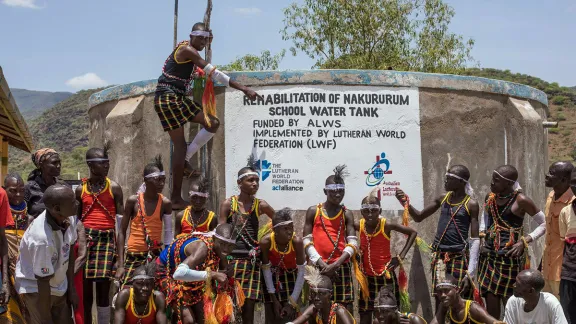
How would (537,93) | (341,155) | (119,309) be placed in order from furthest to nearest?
(537,93) → (341,155) → (119,309)

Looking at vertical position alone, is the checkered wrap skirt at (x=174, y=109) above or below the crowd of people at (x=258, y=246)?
above

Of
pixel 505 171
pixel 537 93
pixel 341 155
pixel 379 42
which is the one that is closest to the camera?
pixel 505 171

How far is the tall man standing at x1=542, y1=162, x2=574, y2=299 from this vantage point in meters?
7.24

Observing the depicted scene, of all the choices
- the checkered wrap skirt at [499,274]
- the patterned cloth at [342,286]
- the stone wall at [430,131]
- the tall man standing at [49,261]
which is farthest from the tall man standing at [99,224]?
the checkered wrap skirt at [499,274]

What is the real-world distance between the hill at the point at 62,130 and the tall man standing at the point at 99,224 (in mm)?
37322

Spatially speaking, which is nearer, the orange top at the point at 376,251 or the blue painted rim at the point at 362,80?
the orange top at the point at 376,251

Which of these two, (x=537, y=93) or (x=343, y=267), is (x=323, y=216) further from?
(x=537, y=93)

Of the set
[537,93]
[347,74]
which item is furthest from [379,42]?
[347,74]

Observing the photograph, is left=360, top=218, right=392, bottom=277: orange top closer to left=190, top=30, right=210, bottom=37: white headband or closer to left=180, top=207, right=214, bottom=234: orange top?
left=180, top=207, right=214, bottom=234: orange top

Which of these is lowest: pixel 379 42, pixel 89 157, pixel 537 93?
pixel 89 157

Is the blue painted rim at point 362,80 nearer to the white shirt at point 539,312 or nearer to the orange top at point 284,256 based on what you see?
the orange top at point 284,256

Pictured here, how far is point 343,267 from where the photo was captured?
7312 mm

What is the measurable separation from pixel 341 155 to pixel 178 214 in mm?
1898

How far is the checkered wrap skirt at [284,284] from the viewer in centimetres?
723
